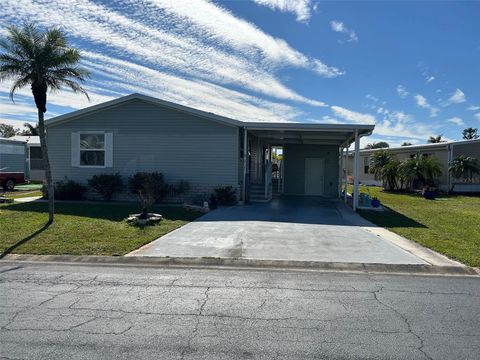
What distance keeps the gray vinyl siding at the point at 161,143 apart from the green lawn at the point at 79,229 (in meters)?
2.83

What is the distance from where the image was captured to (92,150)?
55.9 ft

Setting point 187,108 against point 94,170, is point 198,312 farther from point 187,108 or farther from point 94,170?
point 94,170

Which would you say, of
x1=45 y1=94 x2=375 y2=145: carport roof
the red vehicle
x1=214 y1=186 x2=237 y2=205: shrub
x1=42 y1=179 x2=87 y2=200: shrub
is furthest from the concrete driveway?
the red vehicle

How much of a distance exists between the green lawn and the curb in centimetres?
30

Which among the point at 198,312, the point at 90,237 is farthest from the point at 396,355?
the point at 90,237

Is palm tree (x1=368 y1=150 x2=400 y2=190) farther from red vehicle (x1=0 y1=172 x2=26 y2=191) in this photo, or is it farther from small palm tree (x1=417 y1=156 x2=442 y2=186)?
red vehicle (x1=0 y1=172 x2=26 y2=191)

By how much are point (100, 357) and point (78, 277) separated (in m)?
2.89

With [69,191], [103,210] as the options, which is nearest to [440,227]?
[103,210]

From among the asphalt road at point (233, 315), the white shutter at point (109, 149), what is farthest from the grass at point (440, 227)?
the white shutter at point (109, 149)

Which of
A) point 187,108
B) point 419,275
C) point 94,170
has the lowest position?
point 419,275

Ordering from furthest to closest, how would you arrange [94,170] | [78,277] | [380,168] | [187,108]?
[380,168] → [94,170] → [187,108] → [78,277]

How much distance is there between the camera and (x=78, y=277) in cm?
600

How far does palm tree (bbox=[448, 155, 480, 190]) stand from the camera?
2380 centimetres

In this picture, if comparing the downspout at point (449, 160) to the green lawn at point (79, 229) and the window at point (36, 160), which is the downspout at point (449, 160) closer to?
the green lawn at point (79, 229)
